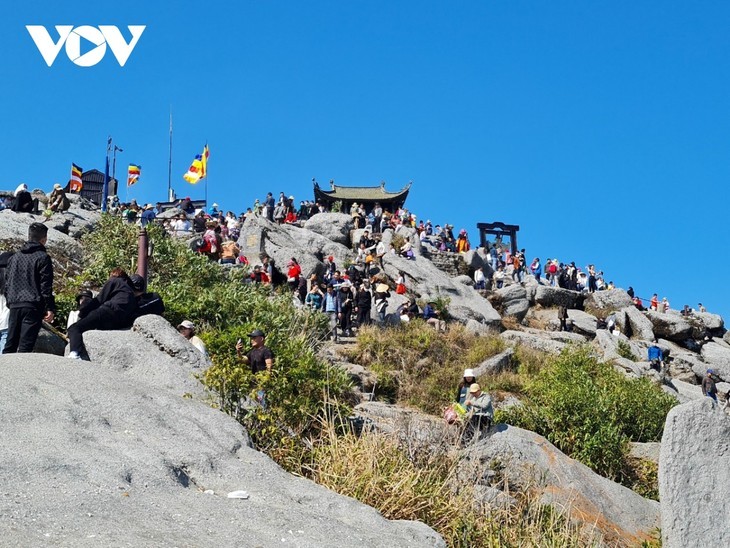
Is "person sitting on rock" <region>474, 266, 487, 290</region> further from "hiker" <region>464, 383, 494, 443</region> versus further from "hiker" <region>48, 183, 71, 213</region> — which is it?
"hiker" <region>464, 383, 494, 443</region>

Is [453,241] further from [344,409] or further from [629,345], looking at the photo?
[344,409]

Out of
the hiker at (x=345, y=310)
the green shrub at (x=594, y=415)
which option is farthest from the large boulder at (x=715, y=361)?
the hiker at (x=345, y=310)

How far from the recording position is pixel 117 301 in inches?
447

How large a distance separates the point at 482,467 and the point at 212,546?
187 inches

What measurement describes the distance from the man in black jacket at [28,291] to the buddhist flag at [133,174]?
3186 centimetres

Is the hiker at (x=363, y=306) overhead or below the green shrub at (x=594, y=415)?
overhead

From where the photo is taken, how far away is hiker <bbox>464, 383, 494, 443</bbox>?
1220 centimetres

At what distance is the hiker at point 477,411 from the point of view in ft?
40.0

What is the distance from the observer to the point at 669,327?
37.9m

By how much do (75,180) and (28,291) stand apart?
2898 cm

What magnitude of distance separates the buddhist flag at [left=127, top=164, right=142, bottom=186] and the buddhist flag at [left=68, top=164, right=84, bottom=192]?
3.19 metres

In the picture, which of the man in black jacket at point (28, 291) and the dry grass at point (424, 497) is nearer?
the dry grass at point (424, 497)

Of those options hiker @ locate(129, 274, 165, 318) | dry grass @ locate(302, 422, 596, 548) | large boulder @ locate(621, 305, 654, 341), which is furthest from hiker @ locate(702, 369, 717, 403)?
hiker @ locate(129, 274, 165, 318)

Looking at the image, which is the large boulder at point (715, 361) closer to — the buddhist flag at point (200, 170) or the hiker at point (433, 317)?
the hiker at point (433, 317)
